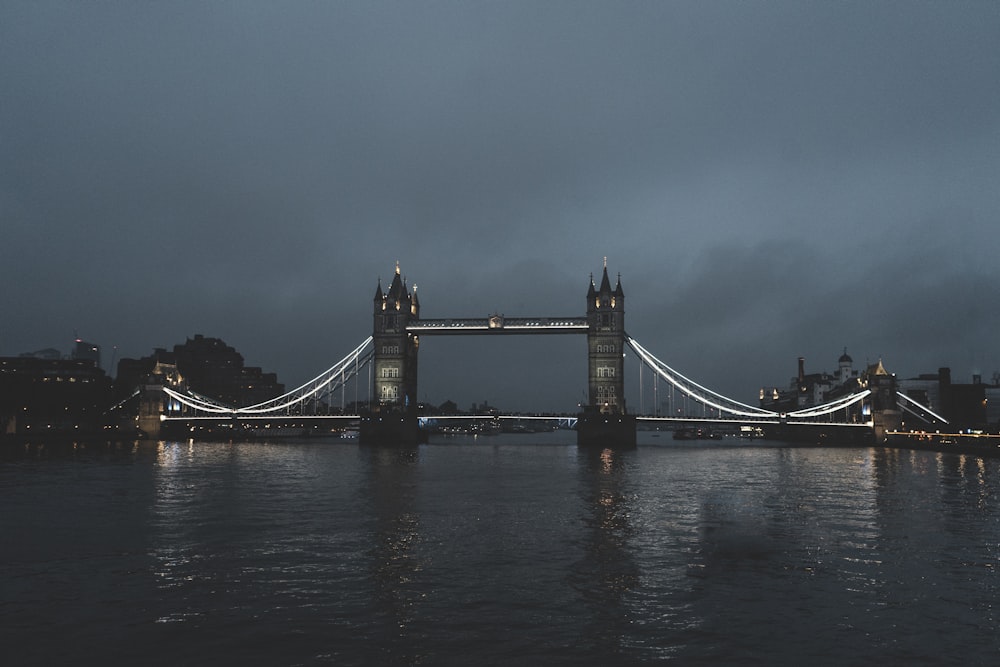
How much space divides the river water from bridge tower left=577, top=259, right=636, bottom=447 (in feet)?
198

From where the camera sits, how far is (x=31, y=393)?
107938 mm

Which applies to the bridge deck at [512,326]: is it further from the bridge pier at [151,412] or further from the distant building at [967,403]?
the distant building at [967,403]

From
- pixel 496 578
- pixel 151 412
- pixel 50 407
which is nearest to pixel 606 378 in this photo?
pixel 151 412

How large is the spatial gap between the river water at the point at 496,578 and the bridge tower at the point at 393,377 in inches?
2514

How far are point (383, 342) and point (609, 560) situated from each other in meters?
89.6

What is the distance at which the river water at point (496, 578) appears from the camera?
1320 cm

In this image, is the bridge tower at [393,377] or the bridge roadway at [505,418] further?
the bridge tower at [393,377]

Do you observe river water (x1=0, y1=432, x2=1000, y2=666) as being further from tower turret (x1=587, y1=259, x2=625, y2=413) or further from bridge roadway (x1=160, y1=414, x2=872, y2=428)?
tower turret (x1=587, y1=259, x2=625, y2=413)

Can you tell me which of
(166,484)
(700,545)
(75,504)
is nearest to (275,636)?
(700,545)

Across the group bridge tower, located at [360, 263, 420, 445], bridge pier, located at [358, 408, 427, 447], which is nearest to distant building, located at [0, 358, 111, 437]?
bridge pier, located at [358, 408, 427, 447]

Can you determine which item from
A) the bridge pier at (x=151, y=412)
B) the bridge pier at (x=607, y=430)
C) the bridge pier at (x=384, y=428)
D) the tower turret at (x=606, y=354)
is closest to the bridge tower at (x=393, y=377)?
the bridge pier at (x=384, y=428)

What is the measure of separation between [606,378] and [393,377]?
30075mm

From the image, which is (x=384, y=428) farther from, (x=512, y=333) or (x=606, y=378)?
(x=606, y=378)

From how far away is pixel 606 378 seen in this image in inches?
4003
